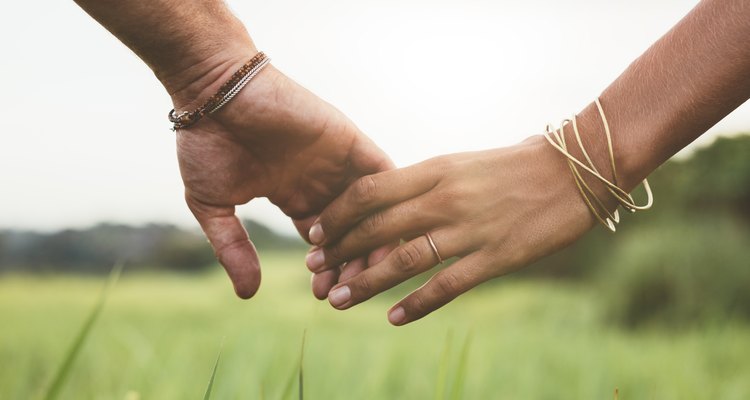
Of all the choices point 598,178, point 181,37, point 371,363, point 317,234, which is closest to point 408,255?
point 317,234

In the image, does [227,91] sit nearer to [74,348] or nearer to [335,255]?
[335,255]

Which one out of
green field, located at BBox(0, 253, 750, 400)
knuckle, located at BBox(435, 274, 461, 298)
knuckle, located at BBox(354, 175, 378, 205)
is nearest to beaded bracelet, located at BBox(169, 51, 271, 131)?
knuckle, located at BBox(354, 175, 378, 205)

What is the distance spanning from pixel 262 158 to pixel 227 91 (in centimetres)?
20

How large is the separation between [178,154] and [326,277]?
0.40m

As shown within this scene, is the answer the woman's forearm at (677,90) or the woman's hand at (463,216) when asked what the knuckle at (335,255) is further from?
the woman's forearm at (677,90)

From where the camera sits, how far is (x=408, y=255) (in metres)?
1.21

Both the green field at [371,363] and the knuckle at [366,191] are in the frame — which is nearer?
the knuckle at [366,191]

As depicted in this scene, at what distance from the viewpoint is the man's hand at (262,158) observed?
1304 mm

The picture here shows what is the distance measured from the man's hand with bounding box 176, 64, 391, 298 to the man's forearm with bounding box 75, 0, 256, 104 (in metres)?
0.06

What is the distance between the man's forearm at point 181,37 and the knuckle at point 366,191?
0.33 m

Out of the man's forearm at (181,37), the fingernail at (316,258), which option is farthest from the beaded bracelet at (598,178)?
the man's forearm at (181,37)

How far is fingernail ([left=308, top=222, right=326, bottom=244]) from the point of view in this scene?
4.22ft

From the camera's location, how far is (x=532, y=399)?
1.82 metres

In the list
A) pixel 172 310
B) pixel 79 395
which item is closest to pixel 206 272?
pixel 172 310
